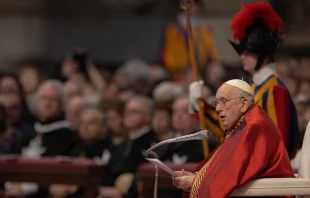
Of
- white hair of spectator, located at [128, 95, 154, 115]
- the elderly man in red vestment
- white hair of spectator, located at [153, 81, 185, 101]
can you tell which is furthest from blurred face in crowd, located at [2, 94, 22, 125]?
the elderly man in red vestment

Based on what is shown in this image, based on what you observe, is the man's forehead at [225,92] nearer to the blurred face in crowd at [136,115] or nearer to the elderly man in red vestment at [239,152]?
the elderly man in red vestment at [239,152]

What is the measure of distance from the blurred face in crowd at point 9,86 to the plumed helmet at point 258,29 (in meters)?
4.69

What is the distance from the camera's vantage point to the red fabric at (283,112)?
8.62 meters

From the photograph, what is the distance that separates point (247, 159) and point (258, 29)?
6.73ft

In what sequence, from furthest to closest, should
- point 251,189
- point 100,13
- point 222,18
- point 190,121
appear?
point 100,13
point 222,18
point 190,121
point 251,189

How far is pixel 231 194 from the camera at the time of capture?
23.5ft

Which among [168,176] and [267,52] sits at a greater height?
[267,52]

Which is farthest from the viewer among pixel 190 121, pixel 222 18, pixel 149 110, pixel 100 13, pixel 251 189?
pixel 100 13

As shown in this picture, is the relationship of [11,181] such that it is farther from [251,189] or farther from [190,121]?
[251,189]

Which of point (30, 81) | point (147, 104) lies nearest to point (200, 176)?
point (147, 104)

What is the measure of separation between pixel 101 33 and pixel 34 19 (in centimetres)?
164

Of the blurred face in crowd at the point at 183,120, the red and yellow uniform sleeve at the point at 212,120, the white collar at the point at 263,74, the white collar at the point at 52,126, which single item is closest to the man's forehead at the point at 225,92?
the white collar at the point at 263,74

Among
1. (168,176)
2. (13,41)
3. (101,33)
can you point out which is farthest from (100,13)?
(168,176)

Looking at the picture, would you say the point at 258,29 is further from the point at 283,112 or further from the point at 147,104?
the point at 147,104
